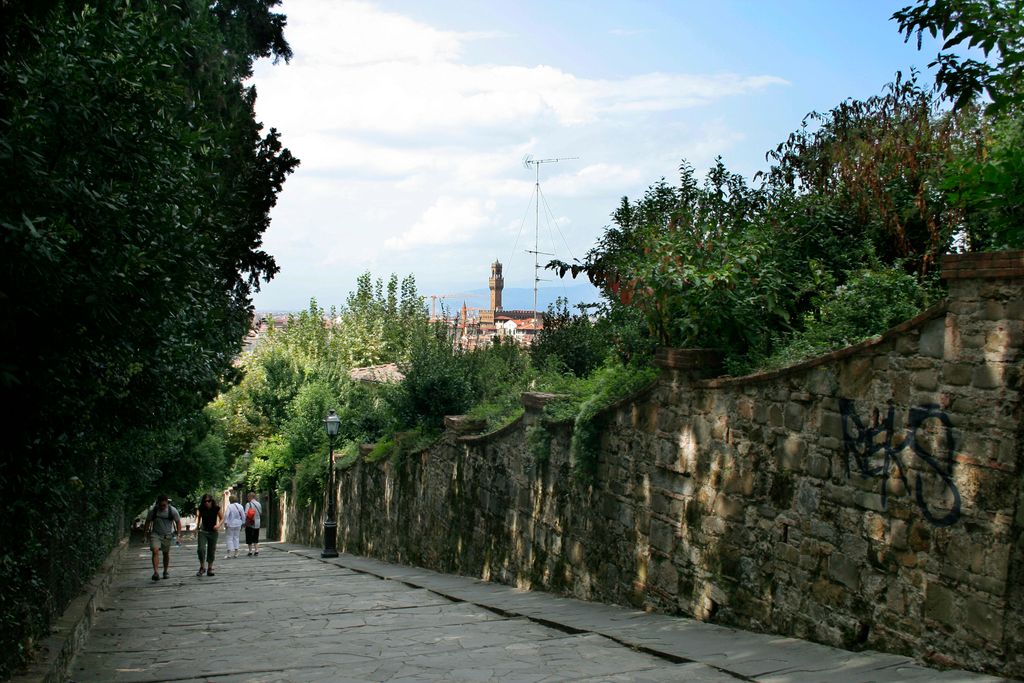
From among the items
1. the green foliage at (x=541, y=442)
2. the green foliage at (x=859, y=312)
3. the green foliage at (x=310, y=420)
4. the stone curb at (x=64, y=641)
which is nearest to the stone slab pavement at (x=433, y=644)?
the stone curb at (x=64, y=641)

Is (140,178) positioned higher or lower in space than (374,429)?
higher

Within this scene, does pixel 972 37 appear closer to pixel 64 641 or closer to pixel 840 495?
pixel 840 495

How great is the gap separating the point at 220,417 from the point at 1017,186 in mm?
38255

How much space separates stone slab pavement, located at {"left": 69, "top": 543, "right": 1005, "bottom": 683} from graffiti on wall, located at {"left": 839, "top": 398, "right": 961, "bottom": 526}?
1.13m

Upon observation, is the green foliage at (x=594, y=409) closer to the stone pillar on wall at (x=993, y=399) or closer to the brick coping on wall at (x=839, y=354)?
the brick coping on wall at (x=839, y=354)

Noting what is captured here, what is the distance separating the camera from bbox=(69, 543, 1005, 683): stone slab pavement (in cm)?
741

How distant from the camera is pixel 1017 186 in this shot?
8305 millimetres

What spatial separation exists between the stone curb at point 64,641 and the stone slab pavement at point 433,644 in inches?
7.1

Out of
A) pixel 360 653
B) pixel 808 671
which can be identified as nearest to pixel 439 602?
pixel 360 653

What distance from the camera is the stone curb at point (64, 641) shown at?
7012 mm

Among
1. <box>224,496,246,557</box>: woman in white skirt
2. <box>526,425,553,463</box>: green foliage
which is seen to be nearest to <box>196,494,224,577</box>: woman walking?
<box>224,496,246,557</box>: woman in white skirt

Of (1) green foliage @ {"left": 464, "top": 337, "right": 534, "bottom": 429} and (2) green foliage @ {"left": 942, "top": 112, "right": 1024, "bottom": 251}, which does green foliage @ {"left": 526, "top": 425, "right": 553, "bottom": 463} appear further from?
(2) green foliage @ {"left": 942, "top": 112, "right": 1024, "bottom": 251}

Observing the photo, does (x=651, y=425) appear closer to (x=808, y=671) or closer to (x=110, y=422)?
(x=808, y=671)

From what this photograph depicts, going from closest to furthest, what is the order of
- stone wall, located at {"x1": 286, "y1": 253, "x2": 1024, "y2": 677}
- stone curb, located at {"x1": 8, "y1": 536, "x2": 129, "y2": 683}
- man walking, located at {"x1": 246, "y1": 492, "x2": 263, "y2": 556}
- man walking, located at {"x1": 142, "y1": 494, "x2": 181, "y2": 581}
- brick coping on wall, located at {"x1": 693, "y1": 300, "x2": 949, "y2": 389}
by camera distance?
stone wall, located at {"x1": 286, "y1": 253, "x2": 1024, "y2": 677}
brick coping on wall, located at {"x1": 693, "y1": 300, "x2": 949, "y2": 389}
stone curb, located at {"x1": 8, "y1": 536, "x2": 129, "y2": 683}
man walking, located at {"x1": 142, "y1": 494, "x2": 181, "y2": 581}
man walking, located at {"x1": 246, "y1": 492, "x2": 263, "y2": 556}
